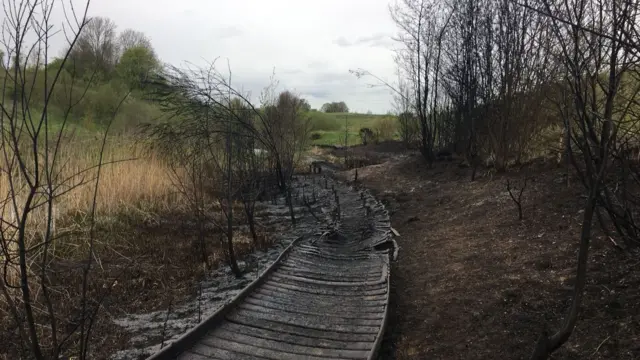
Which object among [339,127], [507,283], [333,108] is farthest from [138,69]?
[333,108]

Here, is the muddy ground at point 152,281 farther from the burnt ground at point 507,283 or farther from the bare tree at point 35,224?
the burnt ground at point 507,283

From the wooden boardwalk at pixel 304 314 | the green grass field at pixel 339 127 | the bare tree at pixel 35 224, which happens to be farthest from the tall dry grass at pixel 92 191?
the green grass field at pixel 339 127

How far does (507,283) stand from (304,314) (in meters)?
2.16

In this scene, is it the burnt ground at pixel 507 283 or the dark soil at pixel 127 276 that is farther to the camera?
the dark soil at pixel 127 276

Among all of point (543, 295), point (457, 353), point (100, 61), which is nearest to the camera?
point (100, 61)

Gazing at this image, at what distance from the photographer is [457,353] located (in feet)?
12.8

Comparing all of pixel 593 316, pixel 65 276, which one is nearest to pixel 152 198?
pixel 65 276

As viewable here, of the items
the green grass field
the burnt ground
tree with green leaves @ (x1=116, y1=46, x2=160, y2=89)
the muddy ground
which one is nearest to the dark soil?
the muddy ground

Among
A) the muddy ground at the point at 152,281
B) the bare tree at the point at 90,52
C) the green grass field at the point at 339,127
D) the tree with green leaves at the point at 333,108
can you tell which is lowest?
the muddy ground at the point at 152,281

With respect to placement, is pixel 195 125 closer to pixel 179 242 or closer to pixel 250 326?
pixel 179 242

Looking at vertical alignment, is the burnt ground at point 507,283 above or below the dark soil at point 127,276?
above

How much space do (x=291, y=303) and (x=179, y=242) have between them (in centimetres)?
368

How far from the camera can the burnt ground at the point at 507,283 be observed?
3.66 meters

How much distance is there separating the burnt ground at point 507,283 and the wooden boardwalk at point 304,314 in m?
0.30
